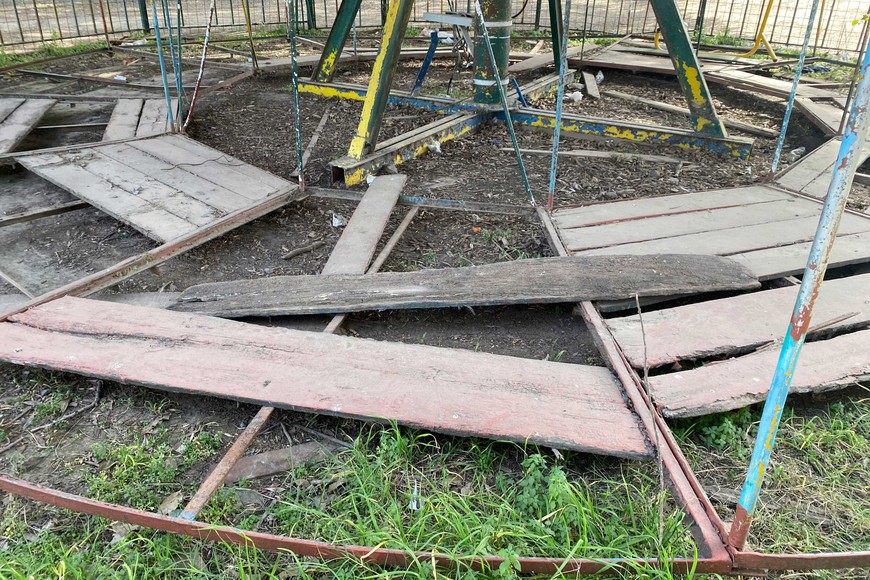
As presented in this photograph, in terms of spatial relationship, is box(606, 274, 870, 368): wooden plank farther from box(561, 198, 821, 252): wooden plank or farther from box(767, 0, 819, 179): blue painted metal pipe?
box(767, 0, 819, 179): blue painted metal pipe

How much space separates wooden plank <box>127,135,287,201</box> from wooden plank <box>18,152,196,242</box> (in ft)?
1.61

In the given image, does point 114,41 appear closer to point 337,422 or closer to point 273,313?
point 273,313

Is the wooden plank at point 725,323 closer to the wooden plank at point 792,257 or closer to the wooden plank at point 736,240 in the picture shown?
the wooden plank at point 792,257

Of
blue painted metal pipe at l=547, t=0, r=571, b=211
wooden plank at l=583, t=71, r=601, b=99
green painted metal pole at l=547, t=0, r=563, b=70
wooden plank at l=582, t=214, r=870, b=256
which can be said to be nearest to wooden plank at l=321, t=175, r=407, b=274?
blue painted metal pipe at l=547, t=0, r=571, b=211

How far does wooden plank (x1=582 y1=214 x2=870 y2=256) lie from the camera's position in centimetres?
342

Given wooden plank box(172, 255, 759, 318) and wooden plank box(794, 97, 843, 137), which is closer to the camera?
wooden plank box(172, 255, 759, 318)

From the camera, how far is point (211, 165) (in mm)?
4520

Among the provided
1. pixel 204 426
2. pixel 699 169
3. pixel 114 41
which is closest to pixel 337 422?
pixel 204 426

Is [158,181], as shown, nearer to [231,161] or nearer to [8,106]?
[231,161]

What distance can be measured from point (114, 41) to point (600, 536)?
11.1m

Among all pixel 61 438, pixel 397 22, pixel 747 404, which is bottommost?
pixel 61 438

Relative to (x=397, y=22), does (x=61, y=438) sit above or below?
below

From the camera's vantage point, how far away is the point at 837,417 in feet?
8.02

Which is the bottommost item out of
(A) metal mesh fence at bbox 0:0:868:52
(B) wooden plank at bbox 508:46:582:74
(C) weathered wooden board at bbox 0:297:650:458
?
(C) weathered wooden board at bbox 0:297:650:458
